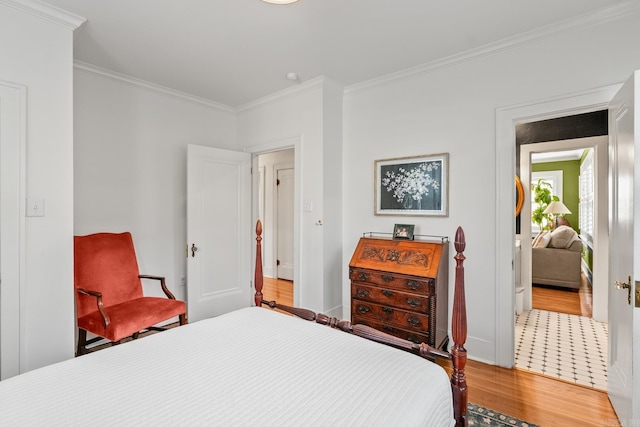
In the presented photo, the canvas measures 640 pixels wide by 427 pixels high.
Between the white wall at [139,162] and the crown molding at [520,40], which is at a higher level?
the crown molding at [520,40]

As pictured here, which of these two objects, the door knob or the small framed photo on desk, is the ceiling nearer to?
the small framed photo on desk

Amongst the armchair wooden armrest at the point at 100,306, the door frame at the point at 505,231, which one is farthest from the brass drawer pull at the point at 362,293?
the armchair wooden armrest at the point at 100,306

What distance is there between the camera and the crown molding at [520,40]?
2.21m

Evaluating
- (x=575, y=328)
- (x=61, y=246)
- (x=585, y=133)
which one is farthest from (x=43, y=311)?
(x=585, y=133)

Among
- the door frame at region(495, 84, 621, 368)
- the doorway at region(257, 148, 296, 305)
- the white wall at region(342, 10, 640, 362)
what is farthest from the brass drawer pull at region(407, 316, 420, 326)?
the doorway at region(257, 148, 296, 305)

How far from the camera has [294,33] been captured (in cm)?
254

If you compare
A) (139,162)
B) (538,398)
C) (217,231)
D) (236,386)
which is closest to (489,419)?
(538,398)

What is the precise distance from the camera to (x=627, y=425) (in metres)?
1.80

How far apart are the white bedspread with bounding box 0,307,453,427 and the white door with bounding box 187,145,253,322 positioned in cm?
216

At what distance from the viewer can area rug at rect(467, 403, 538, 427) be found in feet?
6.43

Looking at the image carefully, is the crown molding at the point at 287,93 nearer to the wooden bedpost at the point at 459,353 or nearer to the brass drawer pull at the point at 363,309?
the brass drawer pull at the point at 363,309

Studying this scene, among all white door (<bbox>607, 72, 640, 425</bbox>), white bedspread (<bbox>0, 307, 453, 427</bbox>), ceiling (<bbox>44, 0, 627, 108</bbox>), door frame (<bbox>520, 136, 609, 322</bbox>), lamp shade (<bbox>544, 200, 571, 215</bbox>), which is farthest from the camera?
lamp shade (<bbox>544, 200, 571, 215</bbox>)

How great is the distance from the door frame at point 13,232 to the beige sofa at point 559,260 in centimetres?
630

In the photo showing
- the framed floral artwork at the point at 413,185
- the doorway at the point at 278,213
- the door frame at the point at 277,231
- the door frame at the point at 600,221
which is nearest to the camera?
the framed floral artwork at the point at 413,185
